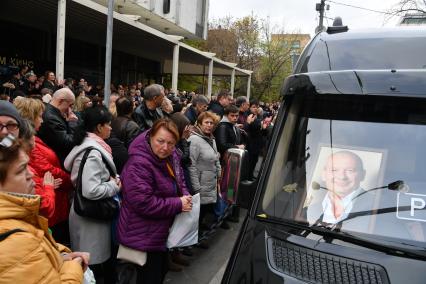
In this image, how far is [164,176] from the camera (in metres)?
3.31

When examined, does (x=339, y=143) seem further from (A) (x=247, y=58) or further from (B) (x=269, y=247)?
(A) (x=247, y=58)

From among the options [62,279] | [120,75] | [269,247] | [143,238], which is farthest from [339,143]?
[120,75]

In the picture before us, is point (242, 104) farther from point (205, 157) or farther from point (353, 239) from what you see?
point (353, 239)

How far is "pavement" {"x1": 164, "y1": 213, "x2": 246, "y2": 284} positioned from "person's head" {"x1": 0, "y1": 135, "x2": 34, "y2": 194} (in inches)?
120

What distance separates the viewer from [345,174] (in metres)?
2.22

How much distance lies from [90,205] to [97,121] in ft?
2.30

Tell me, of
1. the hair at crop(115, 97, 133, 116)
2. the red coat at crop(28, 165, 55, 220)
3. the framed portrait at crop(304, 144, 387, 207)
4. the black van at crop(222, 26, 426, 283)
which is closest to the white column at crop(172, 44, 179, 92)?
the hair at crop(115, 97, 133, 116)

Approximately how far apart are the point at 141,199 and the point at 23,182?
1.42 metres

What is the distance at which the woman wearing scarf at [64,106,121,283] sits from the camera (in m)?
3.24

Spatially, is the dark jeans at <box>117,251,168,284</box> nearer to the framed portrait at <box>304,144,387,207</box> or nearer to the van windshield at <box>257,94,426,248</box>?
the van windshield at <box>257,94,426,248</box>

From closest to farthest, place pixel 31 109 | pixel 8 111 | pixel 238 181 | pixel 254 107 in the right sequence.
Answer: pixel 238 181 < pixel 8 111 < pixel 31 109 < pixel 254 107

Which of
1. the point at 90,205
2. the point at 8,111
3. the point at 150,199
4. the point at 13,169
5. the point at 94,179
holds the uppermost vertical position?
the point at 8,111

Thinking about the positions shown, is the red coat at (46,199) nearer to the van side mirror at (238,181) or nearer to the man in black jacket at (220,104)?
the van side mirror at (238,181)

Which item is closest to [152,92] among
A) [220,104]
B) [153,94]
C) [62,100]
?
[153,94]
